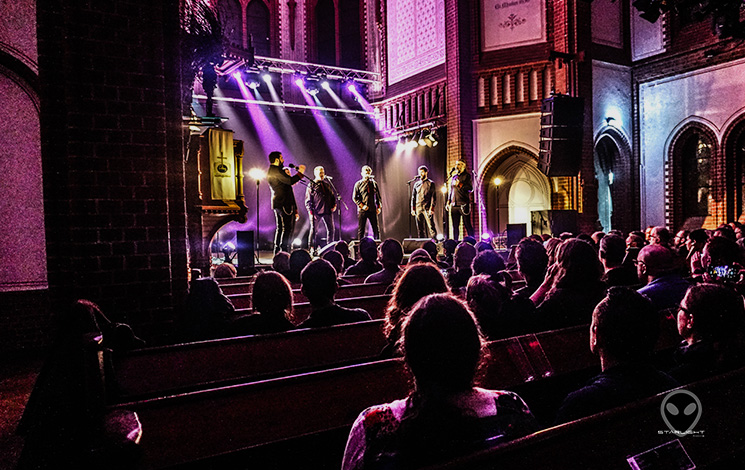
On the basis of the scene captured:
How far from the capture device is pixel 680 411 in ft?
6.02

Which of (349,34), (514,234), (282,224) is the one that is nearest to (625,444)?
(282,224)

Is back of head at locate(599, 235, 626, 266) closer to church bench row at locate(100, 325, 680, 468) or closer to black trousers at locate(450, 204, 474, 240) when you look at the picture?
church bench row at locate(100, 325, 680, 468)

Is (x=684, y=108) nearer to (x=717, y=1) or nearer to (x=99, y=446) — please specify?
(x=717, y=1)

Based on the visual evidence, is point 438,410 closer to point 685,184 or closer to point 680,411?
point 680,411

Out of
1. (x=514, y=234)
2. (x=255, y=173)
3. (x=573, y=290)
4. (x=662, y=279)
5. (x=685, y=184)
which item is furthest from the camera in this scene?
(x=255, y=173)

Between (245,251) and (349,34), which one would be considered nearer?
(245,251)

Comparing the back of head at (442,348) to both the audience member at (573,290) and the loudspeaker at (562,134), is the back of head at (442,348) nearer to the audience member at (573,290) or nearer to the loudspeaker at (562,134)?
the audience member at (573,290)

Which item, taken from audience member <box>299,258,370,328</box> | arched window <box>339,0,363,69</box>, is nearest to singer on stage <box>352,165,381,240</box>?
audience member <box>299,258,370,328</box>

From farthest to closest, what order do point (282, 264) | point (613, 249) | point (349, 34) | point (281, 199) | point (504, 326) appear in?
point (349, 34)
point (281, 199)
point (282, 264)
point (613, 249)
point (504, 326)

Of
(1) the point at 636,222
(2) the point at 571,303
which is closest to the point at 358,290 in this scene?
(2) the point at 571,303

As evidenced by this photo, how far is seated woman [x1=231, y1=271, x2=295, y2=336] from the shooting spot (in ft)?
12.0

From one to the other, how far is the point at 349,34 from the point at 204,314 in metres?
19.4

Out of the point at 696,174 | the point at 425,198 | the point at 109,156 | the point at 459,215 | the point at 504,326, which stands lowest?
the point at 504,326

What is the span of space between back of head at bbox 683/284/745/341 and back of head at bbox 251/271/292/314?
241cm
